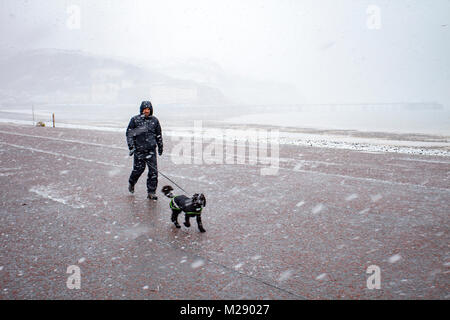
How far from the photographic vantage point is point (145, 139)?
639 centimetres

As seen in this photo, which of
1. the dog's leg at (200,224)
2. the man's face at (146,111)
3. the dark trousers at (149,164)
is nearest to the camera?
the dog's leg at (200,224)

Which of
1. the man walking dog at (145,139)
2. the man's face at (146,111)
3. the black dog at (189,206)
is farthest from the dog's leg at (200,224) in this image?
the man's face at (146,111)

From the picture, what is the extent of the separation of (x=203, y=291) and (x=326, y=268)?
4.90ft

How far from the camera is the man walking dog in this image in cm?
633

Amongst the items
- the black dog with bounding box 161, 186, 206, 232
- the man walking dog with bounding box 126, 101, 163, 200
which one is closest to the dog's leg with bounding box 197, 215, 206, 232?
the black dog with bounding box 161, 186, 206, 232

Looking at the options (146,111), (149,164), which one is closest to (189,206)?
(149,164)

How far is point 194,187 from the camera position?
760 cm

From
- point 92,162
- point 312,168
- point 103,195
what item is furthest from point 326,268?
point 92,162

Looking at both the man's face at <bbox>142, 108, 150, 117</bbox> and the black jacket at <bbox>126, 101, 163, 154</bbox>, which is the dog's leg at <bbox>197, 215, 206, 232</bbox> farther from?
the man's face at <bbox>142, 108, 150, 117</bbox>

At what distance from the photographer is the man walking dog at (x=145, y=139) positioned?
6.33 metres

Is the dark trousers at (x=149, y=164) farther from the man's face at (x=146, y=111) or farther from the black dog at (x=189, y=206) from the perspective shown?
the black dog at (x=189, y=206)

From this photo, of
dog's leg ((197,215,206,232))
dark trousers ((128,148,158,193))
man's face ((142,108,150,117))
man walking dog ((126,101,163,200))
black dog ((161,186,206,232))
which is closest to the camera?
black dog ((161,186,206,232))
